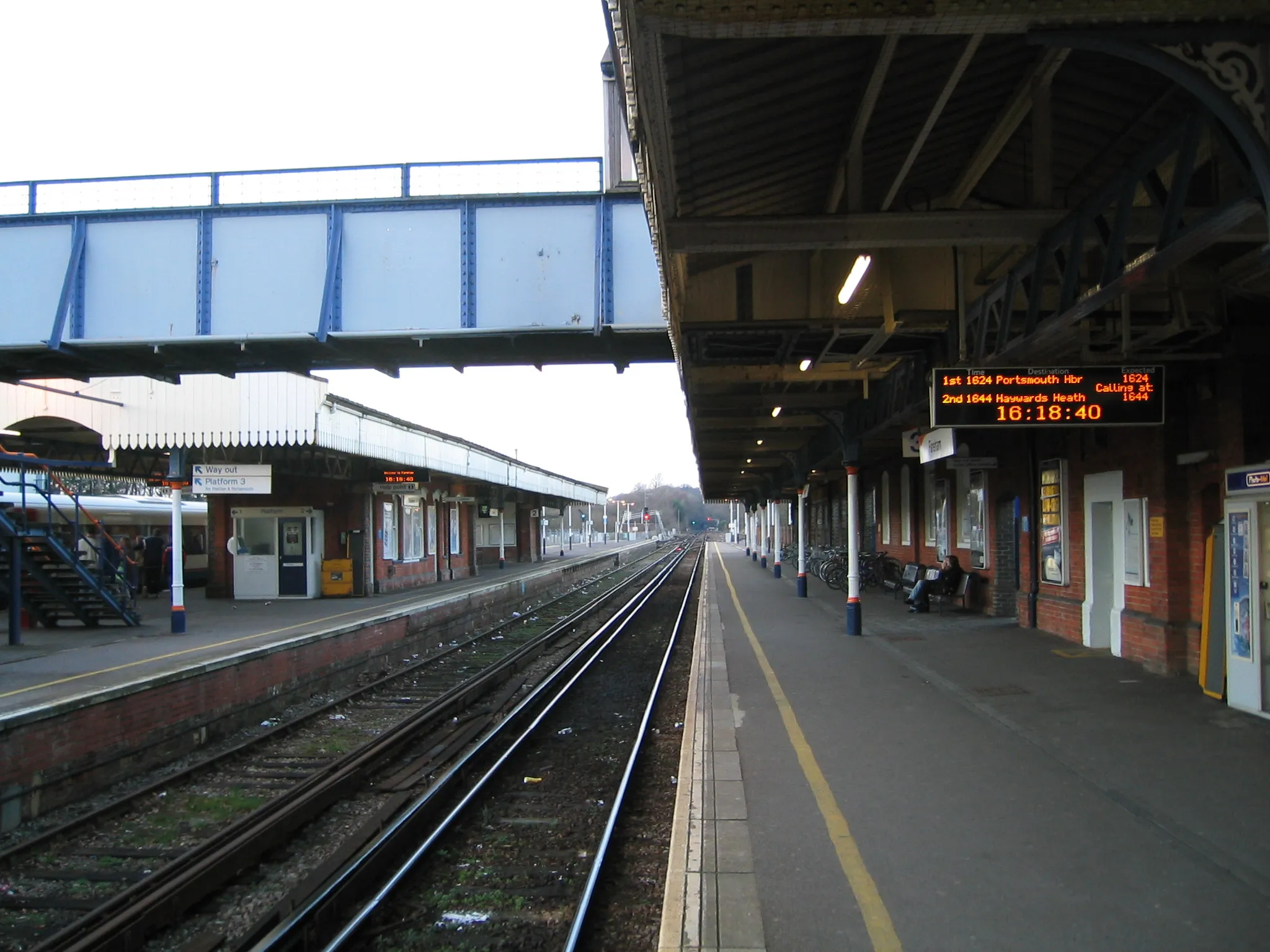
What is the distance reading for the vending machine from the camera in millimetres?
7660

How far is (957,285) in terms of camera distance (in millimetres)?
8508

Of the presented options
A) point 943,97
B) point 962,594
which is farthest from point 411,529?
point 943,97

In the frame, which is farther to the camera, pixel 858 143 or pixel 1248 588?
pixel 1248 588

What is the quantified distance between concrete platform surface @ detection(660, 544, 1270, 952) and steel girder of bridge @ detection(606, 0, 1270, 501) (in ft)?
9.78

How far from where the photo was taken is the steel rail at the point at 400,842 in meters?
5.10

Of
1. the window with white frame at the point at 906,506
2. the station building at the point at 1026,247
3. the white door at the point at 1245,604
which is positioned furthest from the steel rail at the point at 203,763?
the window with white frame at the point at 906,506

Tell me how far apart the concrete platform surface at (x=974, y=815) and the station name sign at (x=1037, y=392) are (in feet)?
8.52

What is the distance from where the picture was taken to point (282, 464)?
70.2 ft

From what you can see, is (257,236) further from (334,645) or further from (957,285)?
(957,285)

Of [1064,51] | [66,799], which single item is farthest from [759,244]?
[66,799]

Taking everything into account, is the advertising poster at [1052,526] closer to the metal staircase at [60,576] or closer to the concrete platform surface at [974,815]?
the concrete platform surface at [974,815]

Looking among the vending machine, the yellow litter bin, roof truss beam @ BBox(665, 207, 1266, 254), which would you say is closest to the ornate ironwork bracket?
roof truss beam @ BBox(665, 207, 1266, 254)

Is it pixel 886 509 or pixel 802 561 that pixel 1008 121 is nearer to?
pixel 802 561

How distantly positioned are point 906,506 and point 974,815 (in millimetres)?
16917
